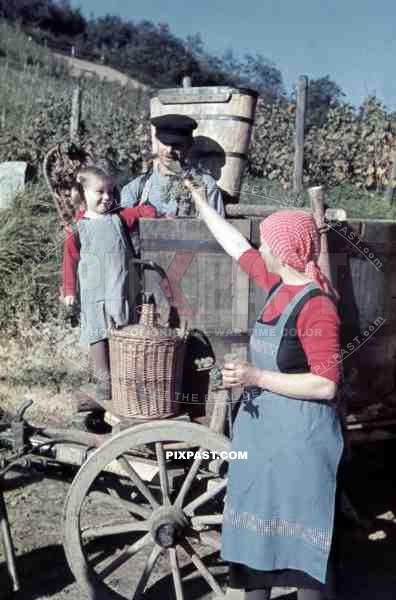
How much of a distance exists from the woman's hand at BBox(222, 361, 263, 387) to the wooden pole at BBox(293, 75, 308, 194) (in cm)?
547

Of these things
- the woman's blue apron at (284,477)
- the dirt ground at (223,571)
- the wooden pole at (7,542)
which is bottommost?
the dirt ground at (223,571)

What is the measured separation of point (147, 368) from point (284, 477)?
74 cm

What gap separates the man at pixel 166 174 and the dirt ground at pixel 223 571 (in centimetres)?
135

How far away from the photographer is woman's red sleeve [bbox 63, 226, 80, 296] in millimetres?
3377

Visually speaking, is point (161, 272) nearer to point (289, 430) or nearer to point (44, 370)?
point (289, 430)

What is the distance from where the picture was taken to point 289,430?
98.3 inches

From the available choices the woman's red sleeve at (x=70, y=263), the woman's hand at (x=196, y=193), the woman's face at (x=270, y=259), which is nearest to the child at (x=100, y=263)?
the woman's red sleeve at (x=70, y=263)

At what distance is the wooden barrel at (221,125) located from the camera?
435 centimetres

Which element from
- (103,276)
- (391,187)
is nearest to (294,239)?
(103,276)

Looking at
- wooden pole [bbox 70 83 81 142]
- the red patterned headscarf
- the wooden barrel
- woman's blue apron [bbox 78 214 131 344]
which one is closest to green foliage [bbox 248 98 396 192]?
wooden pole [bbox 70 83 81 142]

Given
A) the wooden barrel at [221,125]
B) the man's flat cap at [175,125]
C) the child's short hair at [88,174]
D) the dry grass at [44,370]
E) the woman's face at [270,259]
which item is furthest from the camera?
the dry grass at [44,370]

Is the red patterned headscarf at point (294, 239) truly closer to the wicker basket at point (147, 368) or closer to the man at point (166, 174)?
the wicker basket at point (147, 368)

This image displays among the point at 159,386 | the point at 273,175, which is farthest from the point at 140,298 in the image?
the point at 273,175

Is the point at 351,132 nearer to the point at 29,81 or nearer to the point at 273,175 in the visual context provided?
the point at 273,175
